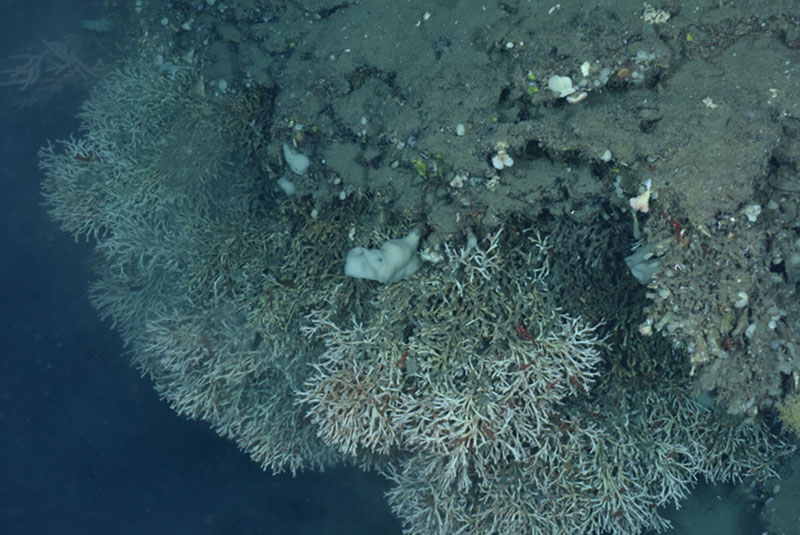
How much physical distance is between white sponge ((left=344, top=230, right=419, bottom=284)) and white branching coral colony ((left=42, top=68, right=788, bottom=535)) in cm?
3

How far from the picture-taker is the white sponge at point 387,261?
126 inches

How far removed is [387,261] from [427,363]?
696mm

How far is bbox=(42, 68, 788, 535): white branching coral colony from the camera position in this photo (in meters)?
3.24

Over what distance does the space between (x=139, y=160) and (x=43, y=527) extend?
7.67 meters

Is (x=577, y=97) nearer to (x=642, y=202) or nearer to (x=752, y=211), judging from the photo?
(x=642, y=202)

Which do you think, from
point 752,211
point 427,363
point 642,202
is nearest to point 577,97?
point 642,202

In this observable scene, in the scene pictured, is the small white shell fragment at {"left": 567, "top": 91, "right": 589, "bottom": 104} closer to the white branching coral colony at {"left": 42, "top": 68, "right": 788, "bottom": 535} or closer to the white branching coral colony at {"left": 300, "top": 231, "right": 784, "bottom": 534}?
the white branching coral colony at {"left": 42, "top": 68, "right": 788, "bottom": 535}

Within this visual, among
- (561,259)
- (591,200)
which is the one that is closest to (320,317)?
(561,259)

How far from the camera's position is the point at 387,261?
319 cm

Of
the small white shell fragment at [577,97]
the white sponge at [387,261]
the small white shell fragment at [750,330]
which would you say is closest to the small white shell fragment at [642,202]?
the small white shell fragment at [577,97]

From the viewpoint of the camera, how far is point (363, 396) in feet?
11.2

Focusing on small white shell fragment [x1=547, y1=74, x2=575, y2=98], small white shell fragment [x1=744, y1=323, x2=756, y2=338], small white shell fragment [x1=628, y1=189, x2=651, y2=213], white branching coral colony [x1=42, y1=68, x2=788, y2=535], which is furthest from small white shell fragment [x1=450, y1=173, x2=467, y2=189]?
small white shell fragment [x1=744, y1=323, x2=756, y2=338]

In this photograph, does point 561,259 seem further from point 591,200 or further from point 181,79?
point 181,79

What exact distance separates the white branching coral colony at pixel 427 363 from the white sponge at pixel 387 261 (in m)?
0.03
